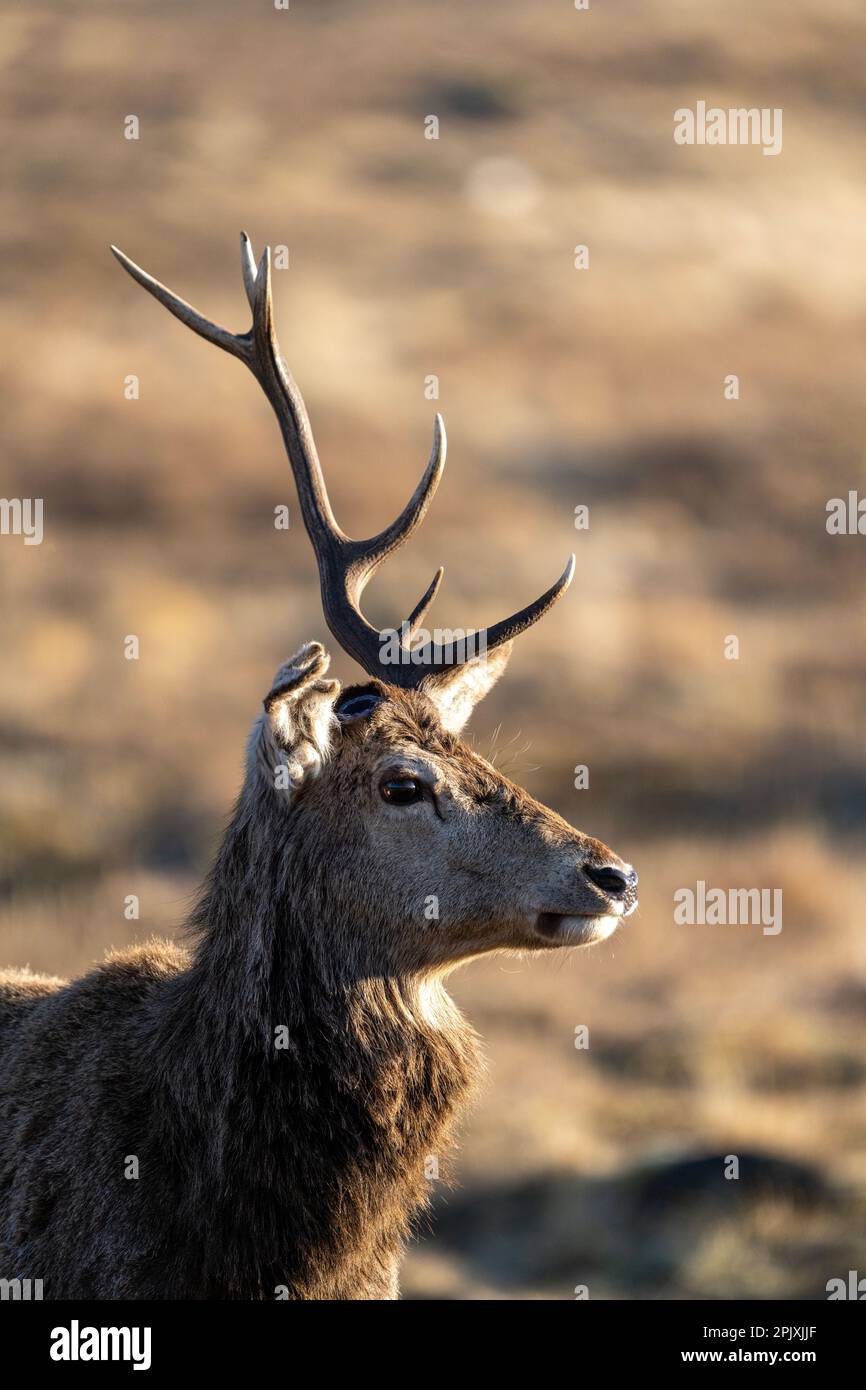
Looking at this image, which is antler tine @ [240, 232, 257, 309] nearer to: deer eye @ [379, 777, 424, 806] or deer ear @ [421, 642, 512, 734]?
deer ear @ [421, 642, 512, 734]

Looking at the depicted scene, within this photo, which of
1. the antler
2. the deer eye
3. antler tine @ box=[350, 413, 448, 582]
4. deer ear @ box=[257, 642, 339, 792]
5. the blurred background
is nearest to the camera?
deer ear @ box=[257, 642, 339, 792]

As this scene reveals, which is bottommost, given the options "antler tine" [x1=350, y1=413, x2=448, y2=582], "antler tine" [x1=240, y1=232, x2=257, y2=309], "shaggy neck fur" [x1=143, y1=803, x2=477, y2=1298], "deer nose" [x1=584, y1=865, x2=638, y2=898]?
"shaggy neck fur" [x1=143, y1=803, x2=477, y2=1298]

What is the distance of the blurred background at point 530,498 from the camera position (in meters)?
16.9

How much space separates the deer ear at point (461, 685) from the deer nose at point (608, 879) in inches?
30.9

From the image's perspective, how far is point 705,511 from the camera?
104 ft

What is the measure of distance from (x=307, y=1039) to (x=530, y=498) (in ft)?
83.9

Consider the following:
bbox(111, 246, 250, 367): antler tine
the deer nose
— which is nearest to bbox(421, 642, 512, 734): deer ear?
the deer nose

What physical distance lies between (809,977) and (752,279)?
75.5ft

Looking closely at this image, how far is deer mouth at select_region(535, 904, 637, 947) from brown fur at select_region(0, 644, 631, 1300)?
5cm

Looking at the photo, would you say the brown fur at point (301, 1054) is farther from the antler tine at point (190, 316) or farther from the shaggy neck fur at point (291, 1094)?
the antler tine at point (190, 316)

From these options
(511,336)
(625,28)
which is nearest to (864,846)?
(511,336)

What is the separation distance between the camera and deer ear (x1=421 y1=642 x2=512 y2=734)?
278 inches

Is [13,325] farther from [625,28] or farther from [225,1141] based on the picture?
[225,1141]

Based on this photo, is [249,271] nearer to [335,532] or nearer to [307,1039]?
[335,532]
